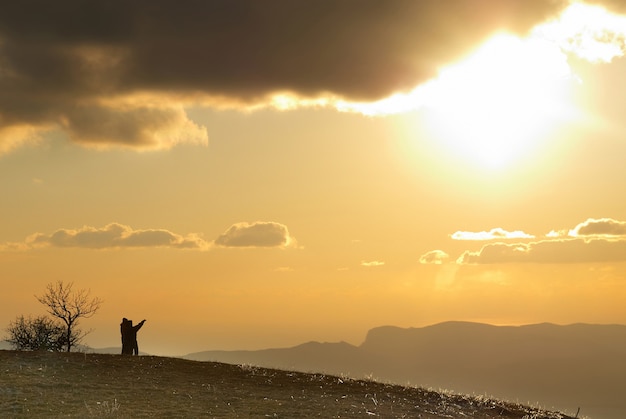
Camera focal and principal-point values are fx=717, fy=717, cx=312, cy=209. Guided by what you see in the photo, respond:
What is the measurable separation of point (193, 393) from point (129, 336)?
16.7 m

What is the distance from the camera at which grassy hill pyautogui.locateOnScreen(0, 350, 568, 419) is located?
2859 centimetres

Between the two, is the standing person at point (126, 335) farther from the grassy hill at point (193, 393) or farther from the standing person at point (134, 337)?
the grassy hill at point (193, 393)

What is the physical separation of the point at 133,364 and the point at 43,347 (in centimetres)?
2177

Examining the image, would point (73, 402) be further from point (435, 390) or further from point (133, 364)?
point (435, 390)

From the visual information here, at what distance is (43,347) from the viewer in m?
56.8

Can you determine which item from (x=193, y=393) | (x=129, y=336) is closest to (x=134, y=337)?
(x=129, y=336)

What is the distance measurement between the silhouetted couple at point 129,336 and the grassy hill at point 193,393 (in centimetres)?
705

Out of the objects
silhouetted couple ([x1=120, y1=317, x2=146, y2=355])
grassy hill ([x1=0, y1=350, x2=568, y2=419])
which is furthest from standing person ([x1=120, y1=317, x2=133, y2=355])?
grassy hill ([x1=0, y1=350, x2=568, y2=419])

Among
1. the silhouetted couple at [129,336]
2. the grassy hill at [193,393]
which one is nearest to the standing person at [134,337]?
the silhouetted couple at [129,336]

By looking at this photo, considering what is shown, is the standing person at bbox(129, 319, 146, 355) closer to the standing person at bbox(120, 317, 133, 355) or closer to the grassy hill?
the standing person at bbox(120, 317, 133, 355)

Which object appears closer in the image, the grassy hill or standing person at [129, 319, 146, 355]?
the grassy hill

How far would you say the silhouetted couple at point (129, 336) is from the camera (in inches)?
1867

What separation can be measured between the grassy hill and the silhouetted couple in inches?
277

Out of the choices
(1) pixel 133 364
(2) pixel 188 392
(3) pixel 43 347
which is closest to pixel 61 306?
(3) pixel 43 347
